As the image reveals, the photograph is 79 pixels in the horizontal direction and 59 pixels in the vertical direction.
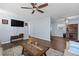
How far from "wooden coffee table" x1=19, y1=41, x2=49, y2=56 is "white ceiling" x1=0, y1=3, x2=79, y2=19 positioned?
0.52m

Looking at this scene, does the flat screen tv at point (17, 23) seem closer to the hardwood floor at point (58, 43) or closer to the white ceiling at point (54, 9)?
the white ceiling at point (54, 9)

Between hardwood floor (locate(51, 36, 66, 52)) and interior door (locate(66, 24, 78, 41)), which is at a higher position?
interior door (locate(66, 24, 78, 41))

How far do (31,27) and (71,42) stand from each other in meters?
0.74

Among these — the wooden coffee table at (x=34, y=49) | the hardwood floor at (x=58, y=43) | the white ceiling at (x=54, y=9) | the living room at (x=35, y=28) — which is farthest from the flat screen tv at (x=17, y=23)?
the hardwood floor at (x=58, y=43)

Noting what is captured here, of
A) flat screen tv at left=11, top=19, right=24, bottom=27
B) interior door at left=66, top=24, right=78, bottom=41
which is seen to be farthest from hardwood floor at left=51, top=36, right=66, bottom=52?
flat screen tv at left=11, top=19, right=24, bottom=27

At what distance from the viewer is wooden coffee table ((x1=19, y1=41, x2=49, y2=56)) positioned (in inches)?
58.9

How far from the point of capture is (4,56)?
151cm

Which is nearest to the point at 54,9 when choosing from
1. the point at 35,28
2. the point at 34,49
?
the point at 35,28

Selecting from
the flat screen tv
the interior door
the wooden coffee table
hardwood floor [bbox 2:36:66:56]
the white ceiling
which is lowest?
the wooden coffee table

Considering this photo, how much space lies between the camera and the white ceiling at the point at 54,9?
1430 mm

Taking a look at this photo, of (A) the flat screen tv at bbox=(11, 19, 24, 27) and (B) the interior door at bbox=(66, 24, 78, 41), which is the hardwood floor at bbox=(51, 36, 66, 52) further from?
(A) the flat screen tv at bbox=(11, 19, 24, 27)

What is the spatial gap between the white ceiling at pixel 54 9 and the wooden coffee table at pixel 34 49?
520 millimetres

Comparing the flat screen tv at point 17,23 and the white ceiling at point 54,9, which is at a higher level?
the white ceiling at point 54,9

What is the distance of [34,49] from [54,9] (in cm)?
74
